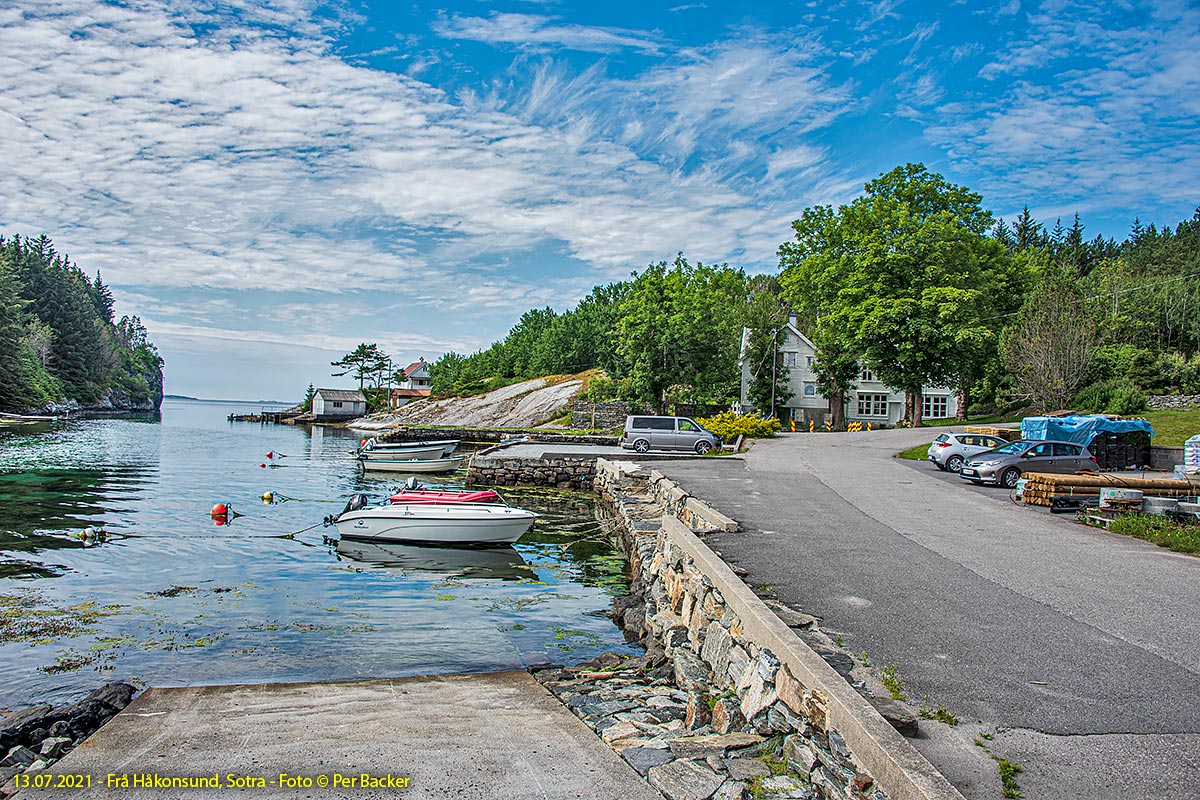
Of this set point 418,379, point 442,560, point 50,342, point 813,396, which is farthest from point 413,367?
point 442,560

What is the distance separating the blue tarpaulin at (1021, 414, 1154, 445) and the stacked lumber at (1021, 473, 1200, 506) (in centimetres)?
1154

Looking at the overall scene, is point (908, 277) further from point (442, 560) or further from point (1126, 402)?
point (442, 560)

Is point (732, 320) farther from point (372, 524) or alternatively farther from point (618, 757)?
point (618, 757)

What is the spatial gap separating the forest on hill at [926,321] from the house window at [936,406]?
689 centimetres

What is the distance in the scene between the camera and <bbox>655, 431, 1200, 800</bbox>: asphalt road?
4469mm

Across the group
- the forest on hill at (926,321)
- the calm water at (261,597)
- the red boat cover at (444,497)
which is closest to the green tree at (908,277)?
the forest on hill at (926,321)

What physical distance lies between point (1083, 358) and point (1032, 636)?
39041mm

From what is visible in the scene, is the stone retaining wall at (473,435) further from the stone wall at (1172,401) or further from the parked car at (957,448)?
the stone wall at (1172,401)

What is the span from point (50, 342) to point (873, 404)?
98.5 m

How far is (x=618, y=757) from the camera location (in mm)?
5820

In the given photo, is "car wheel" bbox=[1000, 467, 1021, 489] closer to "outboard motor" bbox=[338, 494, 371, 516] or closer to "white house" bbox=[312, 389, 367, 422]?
"outboard motor" bbox=[338, 494, 371, 516]

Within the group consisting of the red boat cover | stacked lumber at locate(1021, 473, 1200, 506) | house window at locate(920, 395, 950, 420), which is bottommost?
the red boat cover

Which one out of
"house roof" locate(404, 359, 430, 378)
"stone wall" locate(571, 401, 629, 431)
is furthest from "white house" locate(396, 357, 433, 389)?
"stone wall" locate(571, 401, 629, 431)

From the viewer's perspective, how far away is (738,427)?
3925 cm
